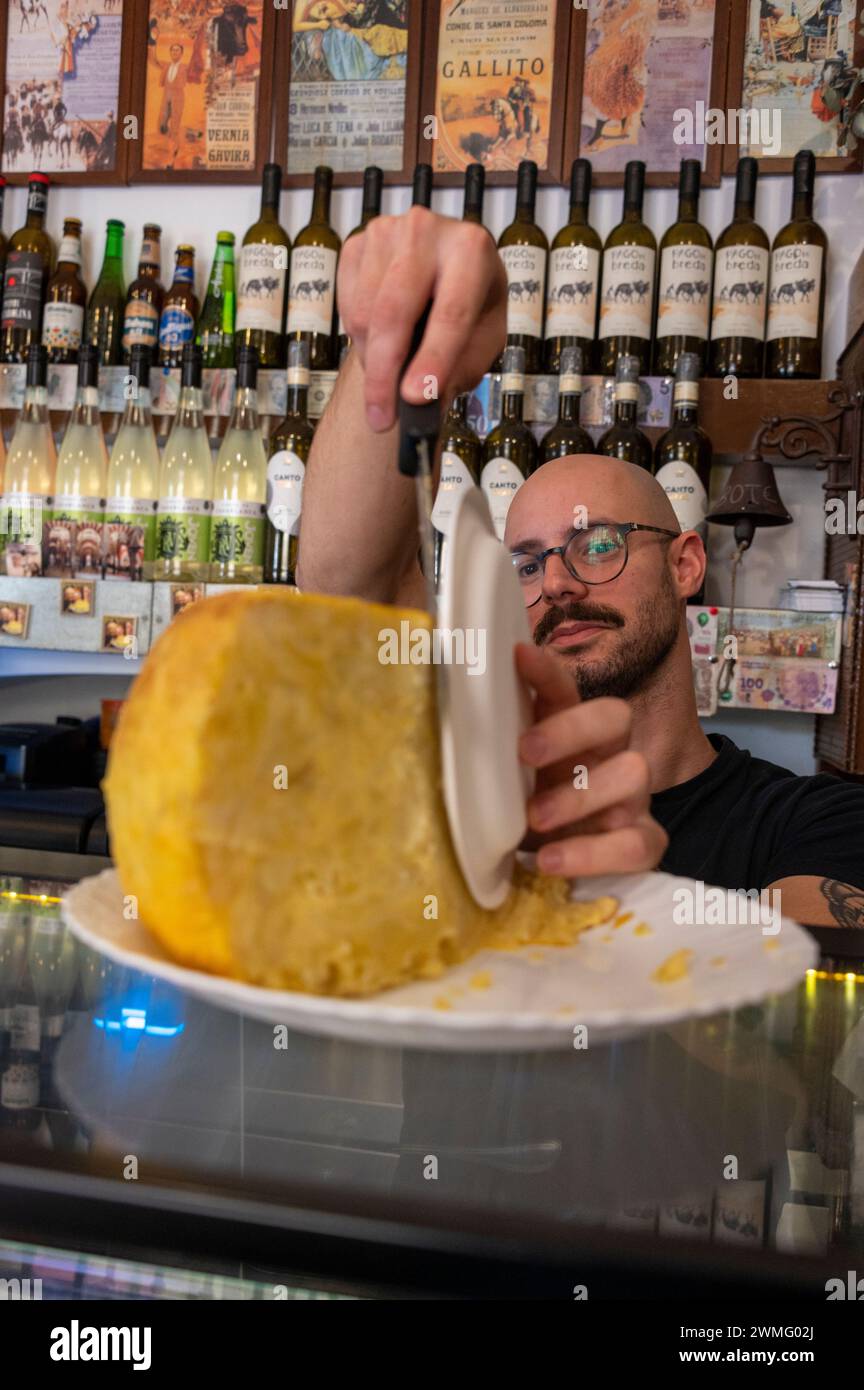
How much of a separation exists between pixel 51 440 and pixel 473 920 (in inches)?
81.2

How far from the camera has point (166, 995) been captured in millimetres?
616

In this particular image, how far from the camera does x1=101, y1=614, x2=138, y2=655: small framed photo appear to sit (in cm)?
201

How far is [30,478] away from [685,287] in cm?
135

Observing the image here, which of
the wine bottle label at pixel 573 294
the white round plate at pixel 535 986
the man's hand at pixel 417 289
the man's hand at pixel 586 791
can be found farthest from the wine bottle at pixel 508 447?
the white round plate at pixel 535 986

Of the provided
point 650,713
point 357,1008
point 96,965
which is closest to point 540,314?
point 650,713

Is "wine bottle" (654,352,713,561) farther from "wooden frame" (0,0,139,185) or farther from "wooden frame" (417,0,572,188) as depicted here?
"wooden frame" (0,0,139,185)

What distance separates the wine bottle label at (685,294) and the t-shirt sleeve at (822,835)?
3.33 feet

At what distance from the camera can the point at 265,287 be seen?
215 centimetres

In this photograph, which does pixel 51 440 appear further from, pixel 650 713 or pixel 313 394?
pixel 650 713

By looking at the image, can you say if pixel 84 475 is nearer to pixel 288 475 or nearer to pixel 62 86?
pixel 288 475

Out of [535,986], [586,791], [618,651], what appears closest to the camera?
[535,986]

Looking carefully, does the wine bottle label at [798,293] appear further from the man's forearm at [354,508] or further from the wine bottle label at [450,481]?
the man's forearm at [354,508]

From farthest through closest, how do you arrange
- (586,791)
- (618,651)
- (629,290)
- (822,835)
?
(629,290) < (618,651) < (822,835) < (586,791)

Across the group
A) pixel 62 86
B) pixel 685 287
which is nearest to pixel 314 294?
A: pixel 685 287
